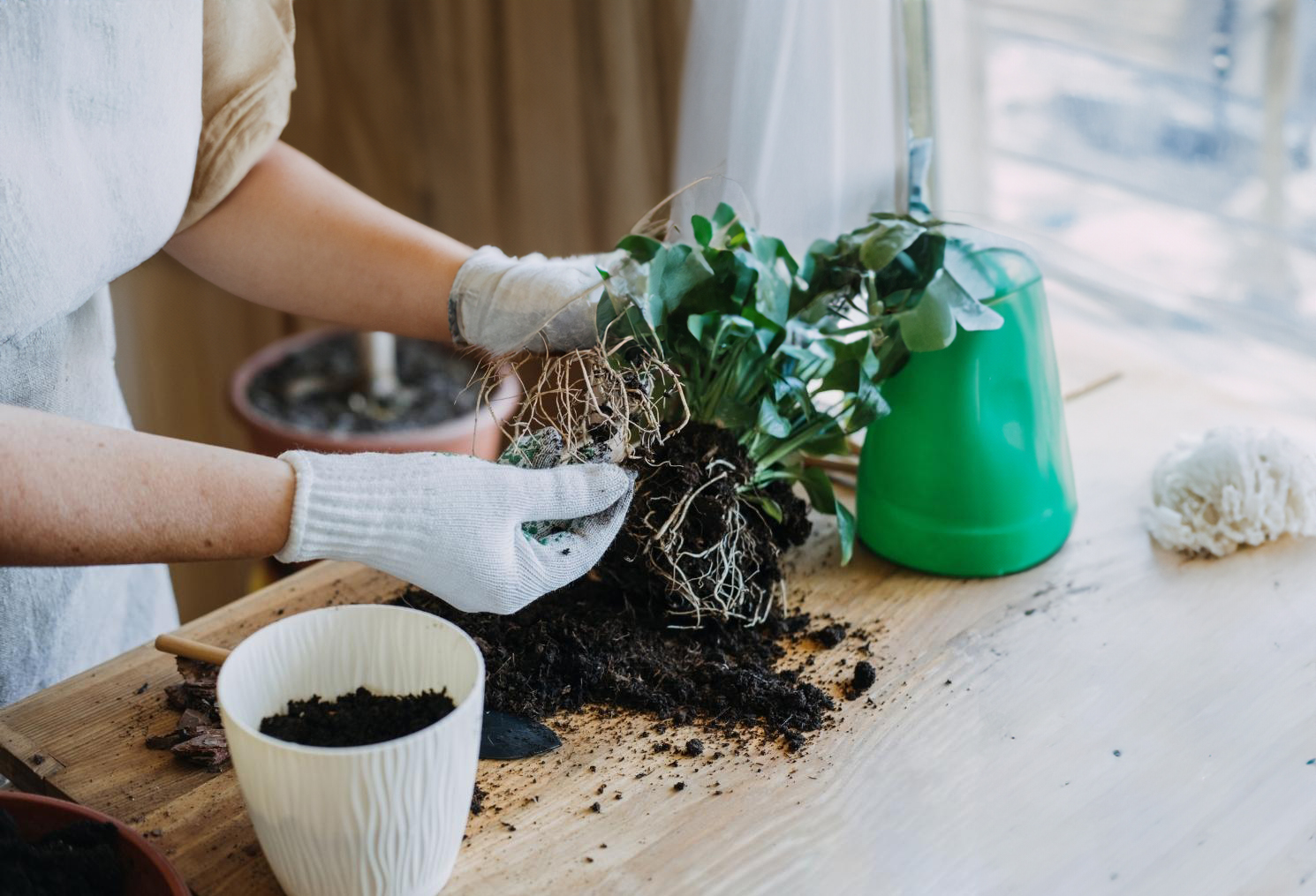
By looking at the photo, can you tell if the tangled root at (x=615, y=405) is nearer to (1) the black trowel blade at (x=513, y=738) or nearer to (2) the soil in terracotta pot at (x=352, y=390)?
Result: (1) the black trowel blade at (x=513, y=738)

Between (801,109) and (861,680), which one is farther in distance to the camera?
(801,109)

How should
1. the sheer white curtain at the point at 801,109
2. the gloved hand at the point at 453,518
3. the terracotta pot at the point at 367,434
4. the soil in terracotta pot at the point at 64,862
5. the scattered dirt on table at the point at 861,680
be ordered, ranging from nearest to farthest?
the soil in terracotta pot at the point at 64,862 < the gloved hand at the point at 453,518 < the scattered dirt on table at the point at 861,680 < the sheer white curtain at the point at 801,109 < the terracotta pot at the point at 367,434

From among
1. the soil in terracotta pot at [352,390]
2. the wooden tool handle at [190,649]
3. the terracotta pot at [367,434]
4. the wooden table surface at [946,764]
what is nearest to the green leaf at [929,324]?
the wooden table surface at [946,764]

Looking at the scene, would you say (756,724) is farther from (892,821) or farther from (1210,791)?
(1210,791)

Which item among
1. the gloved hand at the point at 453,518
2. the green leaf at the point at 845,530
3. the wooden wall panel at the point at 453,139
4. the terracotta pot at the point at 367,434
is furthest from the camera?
the wooden wall panel at the point at 453,139

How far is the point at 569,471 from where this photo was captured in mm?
830

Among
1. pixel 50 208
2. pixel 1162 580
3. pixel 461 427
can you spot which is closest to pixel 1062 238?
pixel 1162 580

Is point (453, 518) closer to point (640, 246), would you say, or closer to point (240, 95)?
point (640, 246)

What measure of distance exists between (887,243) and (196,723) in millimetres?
636

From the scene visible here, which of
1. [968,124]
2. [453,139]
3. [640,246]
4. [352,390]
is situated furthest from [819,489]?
[453,139]

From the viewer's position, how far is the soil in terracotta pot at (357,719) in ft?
2.22

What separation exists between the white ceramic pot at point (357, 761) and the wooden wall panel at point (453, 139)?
1198 millimetres

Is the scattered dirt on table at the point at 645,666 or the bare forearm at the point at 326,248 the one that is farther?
the bare forearm at the point at 326,248

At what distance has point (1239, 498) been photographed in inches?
39.6
